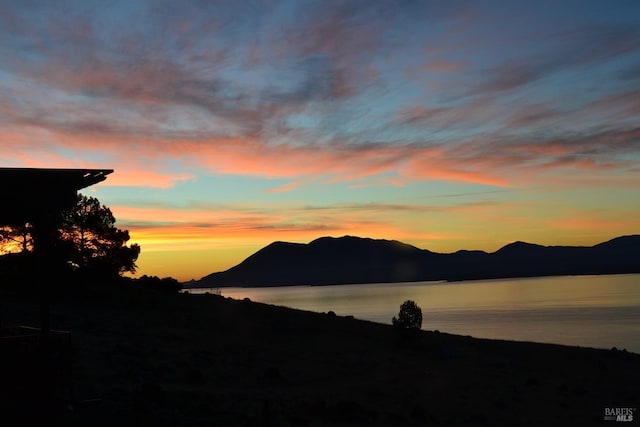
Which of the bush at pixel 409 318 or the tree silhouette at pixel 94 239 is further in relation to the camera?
the tree silhouette at pixel 94 239

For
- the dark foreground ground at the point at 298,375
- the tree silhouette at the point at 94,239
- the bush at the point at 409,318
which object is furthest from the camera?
the tree silhouette at the point at 94,239

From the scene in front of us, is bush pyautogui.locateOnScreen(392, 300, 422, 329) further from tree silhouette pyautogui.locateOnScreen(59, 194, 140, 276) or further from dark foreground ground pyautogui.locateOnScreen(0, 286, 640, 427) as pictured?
tree silhouette pyautogui.locateOnScreen(59, 194, 140, 276)

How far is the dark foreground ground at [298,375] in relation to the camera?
568 inches

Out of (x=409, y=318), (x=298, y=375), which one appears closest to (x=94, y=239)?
(x=409, y=318)

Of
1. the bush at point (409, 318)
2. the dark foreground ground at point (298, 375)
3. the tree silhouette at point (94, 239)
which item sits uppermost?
the tree silhouette at point (94, 239)

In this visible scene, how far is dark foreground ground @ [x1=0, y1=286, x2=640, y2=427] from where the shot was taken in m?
14.4

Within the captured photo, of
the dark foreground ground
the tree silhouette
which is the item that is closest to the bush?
the dark foreground ground

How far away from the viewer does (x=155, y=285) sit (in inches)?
2158

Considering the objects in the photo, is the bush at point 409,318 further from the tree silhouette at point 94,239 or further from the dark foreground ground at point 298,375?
the tree silhouette at point 94,239

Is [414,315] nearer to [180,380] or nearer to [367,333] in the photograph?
[367,333]

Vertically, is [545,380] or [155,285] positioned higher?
[155,285]

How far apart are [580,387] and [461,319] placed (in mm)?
88184

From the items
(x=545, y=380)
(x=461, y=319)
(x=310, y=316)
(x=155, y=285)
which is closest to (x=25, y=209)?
(x=545, y=380)

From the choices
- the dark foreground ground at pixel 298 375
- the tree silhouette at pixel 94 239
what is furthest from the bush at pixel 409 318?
the tree silhouette at pixel 94 239
